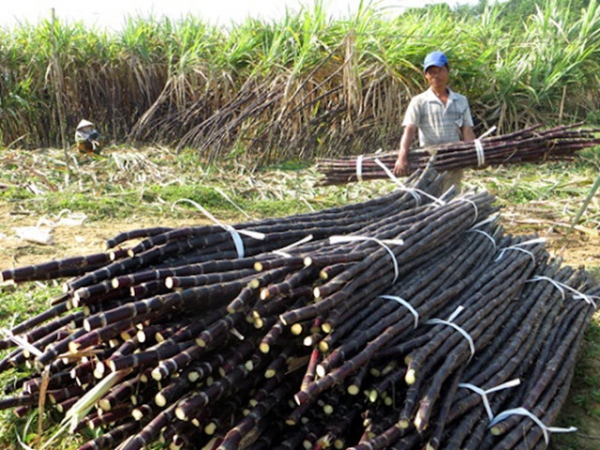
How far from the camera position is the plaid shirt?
4928mm

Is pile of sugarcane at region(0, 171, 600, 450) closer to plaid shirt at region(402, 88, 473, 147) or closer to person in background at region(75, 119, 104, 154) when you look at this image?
plaid shirt at region(402, 88, 473, 147)

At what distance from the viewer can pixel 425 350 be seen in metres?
2.03

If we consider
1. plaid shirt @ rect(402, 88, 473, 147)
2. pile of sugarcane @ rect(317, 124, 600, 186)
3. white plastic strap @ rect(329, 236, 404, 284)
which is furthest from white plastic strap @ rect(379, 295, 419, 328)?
plaid shirt @ rect(402, 88, 473, 147)

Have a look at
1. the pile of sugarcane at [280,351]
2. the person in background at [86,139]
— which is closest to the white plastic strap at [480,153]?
the pile of sugarcane at [280,351]

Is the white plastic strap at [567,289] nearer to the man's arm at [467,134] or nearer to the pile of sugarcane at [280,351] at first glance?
the pile of sugarcane at [280,351]

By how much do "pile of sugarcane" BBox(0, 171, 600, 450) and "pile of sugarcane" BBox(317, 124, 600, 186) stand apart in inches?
79.1

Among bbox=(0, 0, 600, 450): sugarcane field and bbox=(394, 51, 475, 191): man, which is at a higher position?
bbox=(394, 51, 475, 191): man

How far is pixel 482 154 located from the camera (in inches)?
173

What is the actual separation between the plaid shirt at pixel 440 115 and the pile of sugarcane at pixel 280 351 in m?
2.59

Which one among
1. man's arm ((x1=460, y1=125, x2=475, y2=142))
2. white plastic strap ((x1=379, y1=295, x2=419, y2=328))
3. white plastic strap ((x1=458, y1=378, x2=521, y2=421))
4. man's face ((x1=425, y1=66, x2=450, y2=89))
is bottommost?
white plastic strap ((x1=458, y1=378, x2=521, y2=421))

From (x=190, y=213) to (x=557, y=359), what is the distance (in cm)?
434

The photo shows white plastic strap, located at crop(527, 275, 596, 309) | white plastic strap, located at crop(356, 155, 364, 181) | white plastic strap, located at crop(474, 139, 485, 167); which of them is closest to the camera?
white plastic strap, located at crop(527, 275, 596, 309)

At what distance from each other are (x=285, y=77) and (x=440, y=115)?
460cm

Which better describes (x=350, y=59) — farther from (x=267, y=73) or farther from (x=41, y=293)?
(x=41, y=293)
